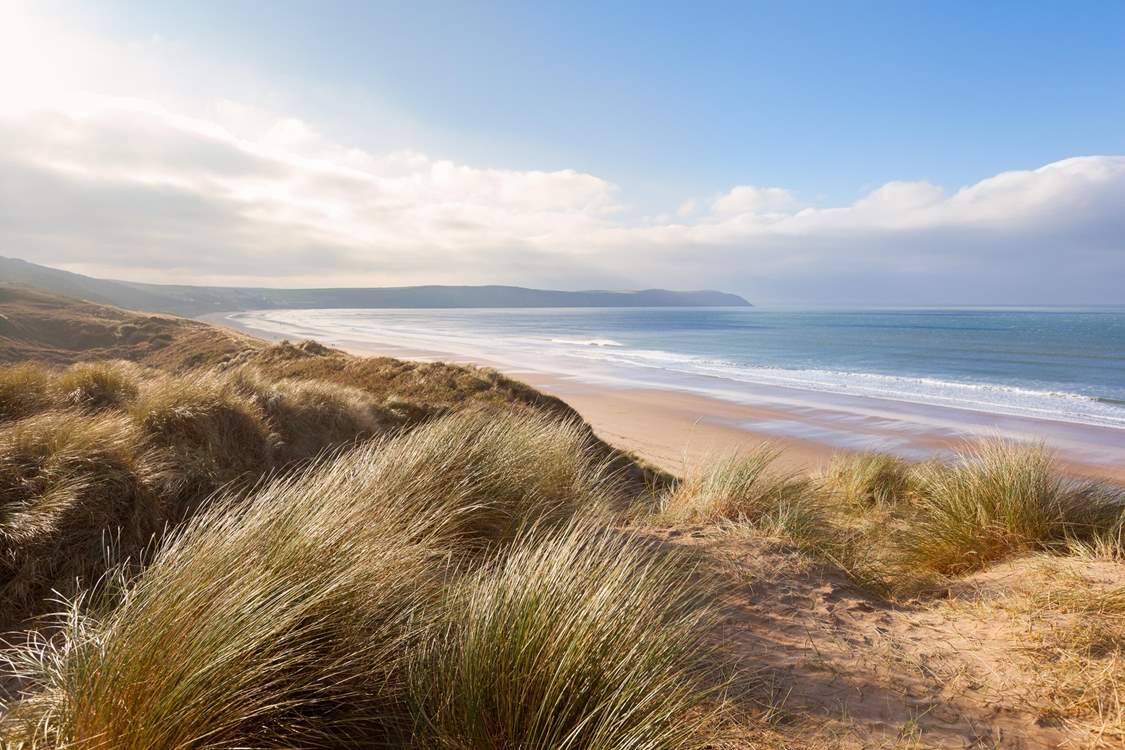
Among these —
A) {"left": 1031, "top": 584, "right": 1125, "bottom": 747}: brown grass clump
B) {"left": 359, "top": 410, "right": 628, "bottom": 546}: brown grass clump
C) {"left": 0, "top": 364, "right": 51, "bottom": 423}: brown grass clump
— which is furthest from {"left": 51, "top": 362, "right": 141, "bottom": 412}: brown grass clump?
{"left": 1031, "top": 584, "right": 1125, "bottom": 747}: brown grass clump

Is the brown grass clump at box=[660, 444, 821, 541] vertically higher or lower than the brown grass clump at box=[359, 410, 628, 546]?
lower

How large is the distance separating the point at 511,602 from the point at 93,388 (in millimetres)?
6958

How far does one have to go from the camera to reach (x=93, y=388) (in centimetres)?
668

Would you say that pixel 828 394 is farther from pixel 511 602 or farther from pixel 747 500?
pixel 511 602

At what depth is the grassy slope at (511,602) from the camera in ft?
6.44

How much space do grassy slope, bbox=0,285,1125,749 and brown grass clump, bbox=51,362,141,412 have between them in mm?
50

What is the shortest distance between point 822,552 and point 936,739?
231 centimetres

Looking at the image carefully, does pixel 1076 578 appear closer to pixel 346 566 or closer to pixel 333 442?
pixel 346 566

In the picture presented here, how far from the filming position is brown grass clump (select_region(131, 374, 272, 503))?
16.9ft

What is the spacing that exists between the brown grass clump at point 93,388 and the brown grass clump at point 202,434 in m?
0.35

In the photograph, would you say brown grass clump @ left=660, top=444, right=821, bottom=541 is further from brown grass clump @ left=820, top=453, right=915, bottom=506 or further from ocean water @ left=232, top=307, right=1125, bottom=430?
ocean water @ left=232, top=307, right=1125, bottom=430

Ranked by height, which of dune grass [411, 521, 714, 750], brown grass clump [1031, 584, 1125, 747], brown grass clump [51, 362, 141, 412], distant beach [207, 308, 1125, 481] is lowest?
distant beach [207, 308, 1125, 481]

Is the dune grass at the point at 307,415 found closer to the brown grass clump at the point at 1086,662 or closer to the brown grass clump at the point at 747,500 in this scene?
the brown grass clump at the point at 747,500

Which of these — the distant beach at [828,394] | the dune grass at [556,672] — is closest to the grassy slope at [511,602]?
the dune grass at [556,672]
